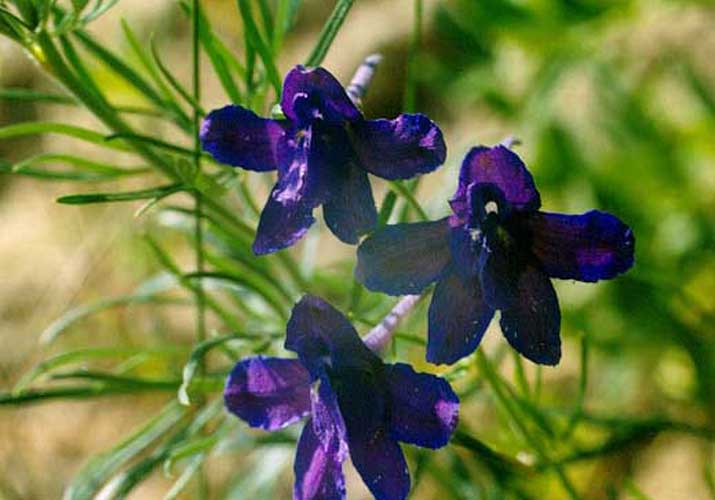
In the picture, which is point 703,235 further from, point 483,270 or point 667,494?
point 483,270

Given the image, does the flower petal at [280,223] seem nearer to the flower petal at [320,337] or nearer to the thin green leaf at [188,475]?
the flower petal at [320,337]

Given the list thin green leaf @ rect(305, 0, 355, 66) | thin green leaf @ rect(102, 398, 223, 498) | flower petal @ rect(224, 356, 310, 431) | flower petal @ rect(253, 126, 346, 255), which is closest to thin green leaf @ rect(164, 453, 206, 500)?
thin green leaf @ rect(102, 398, 223, 498)

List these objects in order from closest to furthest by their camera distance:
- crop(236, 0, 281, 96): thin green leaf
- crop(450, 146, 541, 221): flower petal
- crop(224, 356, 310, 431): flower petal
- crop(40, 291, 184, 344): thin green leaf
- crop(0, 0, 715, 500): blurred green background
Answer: crop(450, 146, 541, 221): flower petal < crop(224, 356, 310, 431): flower petal < crop(236, 0, 281, 96): thin green leaf < crop(40, 291, 184, 344): thin green leaf < crop(0, 0, 715, 500): blurred green background

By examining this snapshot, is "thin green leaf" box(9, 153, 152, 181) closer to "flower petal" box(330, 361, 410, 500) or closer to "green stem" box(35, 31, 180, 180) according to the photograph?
"green stem" box(35, 31, 180, 180)

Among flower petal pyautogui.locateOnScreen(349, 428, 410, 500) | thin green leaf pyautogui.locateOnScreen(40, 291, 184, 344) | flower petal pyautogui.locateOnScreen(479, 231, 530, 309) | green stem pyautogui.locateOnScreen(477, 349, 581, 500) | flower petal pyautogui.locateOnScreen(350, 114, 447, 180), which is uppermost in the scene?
flower petal pyautogui.locateOnScreen(350, 114, 447, 180)

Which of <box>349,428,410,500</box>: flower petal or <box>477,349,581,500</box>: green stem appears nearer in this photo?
<box>349,428,410,500</box>: flower petal

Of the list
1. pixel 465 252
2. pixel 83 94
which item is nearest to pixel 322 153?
pixel 465 252

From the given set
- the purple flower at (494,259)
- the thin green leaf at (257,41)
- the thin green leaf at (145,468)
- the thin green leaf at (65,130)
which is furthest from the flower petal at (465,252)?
the thin green leaf at (145,468)

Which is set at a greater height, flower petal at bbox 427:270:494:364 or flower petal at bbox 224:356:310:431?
flower petal at bbox 427:270:494:364

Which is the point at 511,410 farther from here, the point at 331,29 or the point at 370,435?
the point at 331,29
